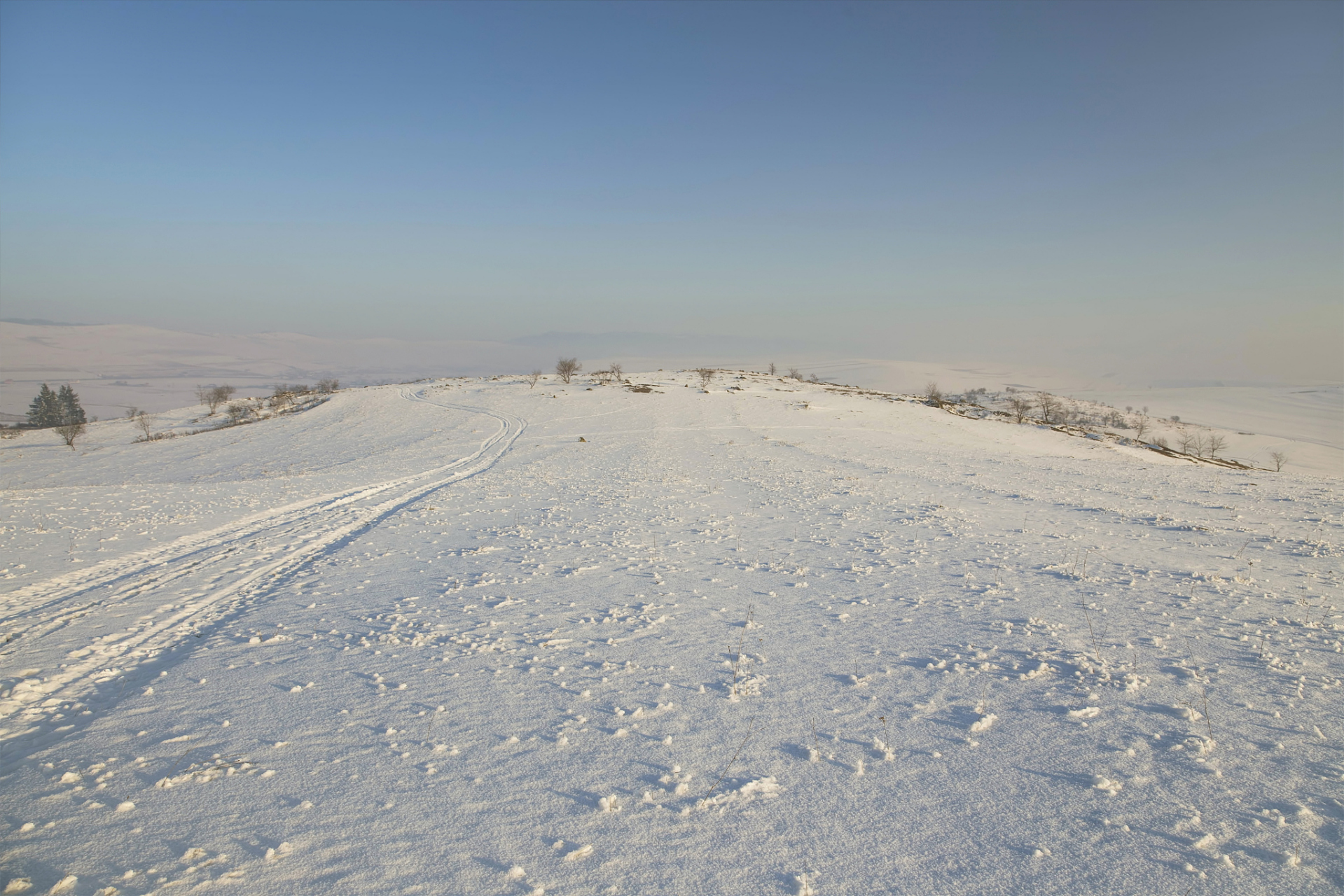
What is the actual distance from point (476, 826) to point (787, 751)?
257 centimetres

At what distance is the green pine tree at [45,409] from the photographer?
60.8m

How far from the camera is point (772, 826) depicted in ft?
13.5

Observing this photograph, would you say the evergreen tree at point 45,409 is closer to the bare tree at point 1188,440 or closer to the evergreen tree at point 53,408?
the evergreen tree at point 53,408

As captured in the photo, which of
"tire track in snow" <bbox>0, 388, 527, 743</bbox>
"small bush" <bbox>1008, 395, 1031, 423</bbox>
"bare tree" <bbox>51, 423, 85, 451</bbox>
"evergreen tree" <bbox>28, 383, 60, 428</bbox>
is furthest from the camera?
"evergreen tree" <bbox>28, 383, 60, 428</bbox>

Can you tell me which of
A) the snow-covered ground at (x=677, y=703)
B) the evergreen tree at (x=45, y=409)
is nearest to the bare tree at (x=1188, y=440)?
the snow-covered ground at (x=677, y=703)

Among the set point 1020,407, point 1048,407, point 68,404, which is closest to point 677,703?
point 1020,407

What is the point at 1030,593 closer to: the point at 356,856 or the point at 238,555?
the point at 356,856

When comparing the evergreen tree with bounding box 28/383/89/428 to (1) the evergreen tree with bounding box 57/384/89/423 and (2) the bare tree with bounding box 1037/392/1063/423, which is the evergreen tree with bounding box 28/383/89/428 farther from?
(2) the bare tree with bounding box 1037/392/1063/423

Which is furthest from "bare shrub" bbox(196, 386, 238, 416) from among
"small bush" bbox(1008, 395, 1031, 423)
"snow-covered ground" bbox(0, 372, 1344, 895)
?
"small bush" bbox(1008, 395, 1031, 423)

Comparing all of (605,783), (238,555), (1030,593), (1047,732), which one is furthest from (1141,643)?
(238,555)

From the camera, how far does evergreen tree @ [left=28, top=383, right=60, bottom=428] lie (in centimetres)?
6084

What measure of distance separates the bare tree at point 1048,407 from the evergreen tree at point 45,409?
94878mm

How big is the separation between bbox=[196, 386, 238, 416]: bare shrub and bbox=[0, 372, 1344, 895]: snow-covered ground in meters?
55.1

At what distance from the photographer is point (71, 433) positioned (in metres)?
43.6
